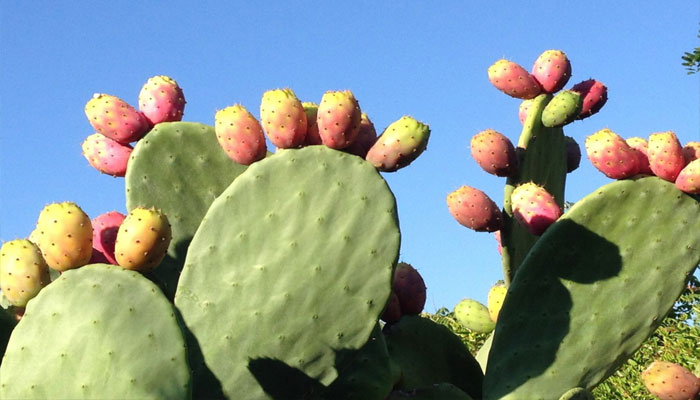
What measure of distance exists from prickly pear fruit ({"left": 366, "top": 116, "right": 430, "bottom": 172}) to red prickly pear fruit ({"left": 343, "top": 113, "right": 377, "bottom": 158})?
0.24 feet

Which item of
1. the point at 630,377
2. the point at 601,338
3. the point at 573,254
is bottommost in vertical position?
the point at 630,377

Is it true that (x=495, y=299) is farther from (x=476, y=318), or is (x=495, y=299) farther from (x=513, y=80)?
(x=513, y=80)

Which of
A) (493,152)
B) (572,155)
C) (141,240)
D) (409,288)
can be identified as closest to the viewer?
(141,240)

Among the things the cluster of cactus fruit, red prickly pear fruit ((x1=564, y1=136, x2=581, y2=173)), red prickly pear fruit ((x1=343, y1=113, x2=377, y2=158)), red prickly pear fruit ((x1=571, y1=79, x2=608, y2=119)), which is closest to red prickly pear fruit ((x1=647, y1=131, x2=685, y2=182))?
the cluster of cactus fruit

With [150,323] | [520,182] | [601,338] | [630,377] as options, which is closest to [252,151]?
[150,323]

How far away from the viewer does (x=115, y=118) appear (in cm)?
342

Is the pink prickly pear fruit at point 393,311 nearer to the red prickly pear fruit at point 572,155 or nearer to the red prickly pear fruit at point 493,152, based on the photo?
the red prickly pear fruit at point 493,152

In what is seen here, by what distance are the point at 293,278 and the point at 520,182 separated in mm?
Answer: 1066

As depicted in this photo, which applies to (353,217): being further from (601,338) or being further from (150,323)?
(601,338)

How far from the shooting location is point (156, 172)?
3.43 meters

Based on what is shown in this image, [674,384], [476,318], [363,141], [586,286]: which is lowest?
[674,384]

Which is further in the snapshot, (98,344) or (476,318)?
(476,318)

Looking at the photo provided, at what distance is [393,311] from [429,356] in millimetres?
209

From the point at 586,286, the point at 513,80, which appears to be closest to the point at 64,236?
the point at 586,286
